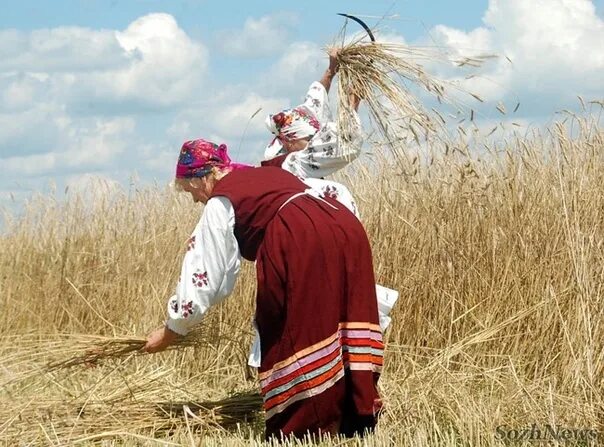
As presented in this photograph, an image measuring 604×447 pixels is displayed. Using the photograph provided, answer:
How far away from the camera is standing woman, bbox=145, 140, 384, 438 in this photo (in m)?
4.09

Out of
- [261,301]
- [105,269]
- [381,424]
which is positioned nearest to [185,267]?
[261,301]

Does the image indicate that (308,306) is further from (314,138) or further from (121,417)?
(121,417)

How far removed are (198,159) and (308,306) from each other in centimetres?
75

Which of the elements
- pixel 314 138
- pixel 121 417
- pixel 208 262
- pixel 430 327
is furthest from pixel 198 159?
pixel 430 327

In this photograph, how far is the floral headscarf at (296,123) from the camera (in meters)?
4.77

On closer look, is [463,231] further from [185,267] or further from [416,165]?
→ [185,267]

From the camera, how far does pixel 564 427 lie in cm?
413

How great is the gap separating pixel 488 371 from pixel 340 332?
3.58ft

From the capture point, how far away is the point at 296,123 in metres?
4.77

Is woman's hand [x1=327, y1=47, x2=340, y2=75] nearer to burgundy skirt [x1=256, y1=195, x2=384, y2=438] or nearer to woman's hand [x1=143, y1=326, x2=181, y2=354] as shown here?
burgundy skirt [x1=256, y1=195, x2=384, y2=438]

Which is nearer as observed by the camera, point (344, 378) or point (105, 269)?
point (344, 378)

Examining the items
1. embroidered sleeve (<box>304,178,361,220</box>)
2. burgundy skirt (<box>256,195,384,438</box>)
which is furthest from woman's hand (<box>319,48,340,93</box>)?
burgundy skirt (<box>256,195,384,438</box>)

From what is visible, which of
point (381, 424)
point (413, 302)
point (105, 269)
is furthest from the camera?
point (105, 269)

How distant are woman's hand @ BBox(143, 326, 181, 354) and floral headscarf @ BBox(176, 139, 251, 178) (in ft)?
2.06
